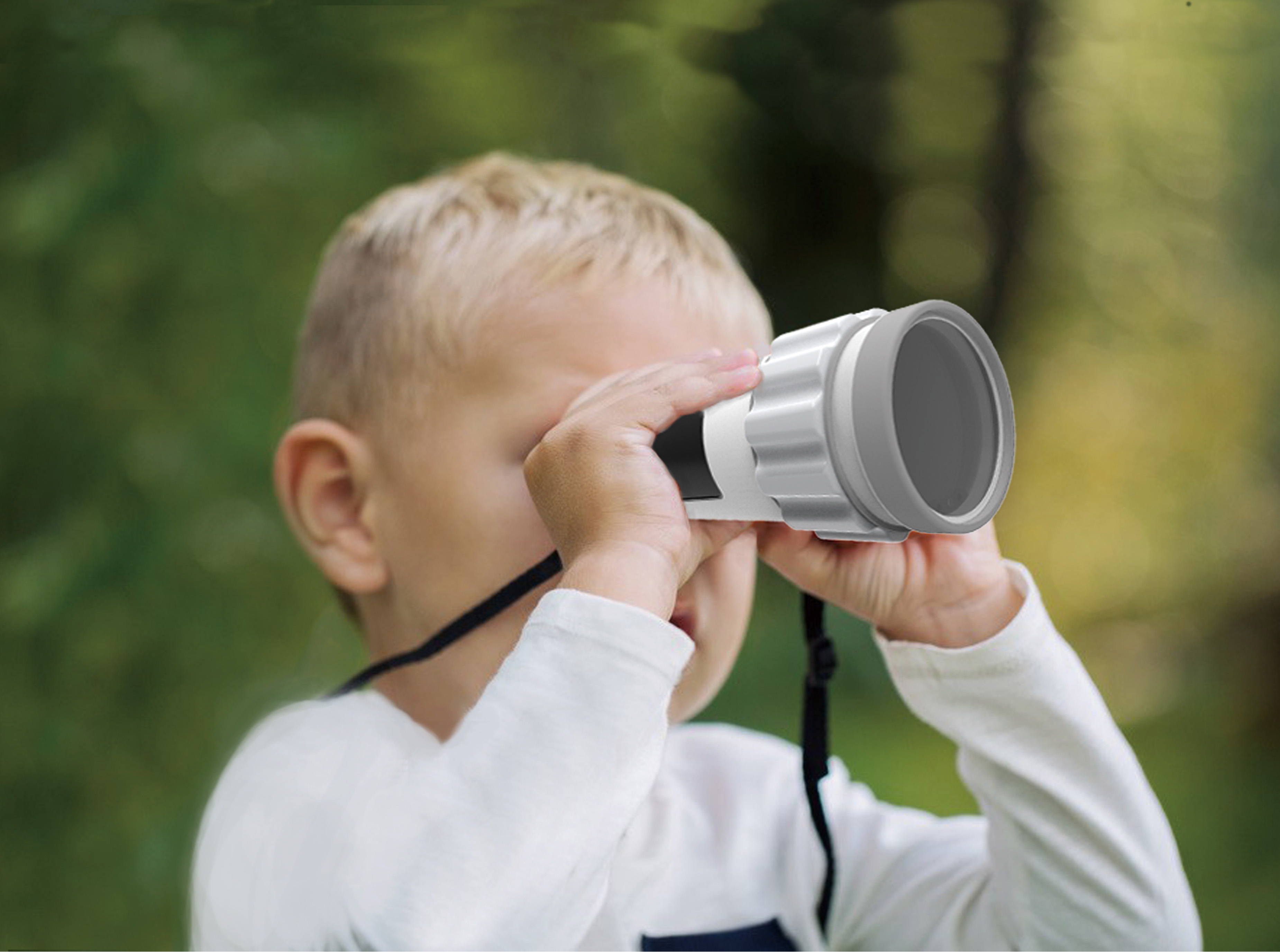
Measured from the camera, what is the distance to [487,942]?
1.43 ft

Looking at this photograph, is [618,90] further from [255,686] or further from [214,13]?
[255,686]

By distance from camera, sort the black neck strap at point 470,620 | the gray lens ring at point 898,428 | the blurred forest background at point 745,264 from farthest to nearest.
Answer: the blurred forest background at point 745,264 < the black neck strap at point 470,620 < the gray lens ring at point 898,428

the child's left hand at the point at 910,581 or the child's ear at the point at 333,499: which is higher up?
the child's ear at the point at 333,499

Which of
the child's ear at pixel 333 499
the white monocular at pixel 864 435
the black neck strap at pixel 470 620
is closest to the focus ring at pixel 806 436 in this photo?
the white monocular at pixel 864 435

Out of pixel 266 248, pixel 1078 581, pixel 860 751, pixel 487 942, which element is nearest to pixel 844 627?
pixel 860 751

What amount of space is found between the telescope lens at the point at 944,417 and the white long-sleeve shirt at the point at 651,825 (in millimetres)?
126

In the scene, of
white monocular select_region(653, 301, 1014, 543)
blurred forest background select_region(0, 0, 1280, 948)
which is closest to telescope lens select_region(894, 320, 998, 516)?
white monocular select_region(653, 301, 1014, 543)

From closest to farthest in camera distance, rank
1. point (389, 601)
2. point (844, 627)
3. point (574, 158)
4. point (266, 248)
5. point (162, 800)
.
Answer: point (389, 601)
point (162, 800)
point (266, 248)
point (574, 158)
point (844, 627)

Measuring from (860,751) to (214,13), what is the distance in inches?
52.9

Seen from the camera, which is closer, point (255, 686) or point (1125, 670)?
point (255, 686)

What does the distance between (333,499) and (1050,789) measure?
434 mm

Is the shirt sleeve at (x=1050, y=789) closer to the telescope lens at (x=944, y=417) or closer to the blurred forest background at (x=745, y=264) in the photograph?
the telescope lens at (x=944, y=417)

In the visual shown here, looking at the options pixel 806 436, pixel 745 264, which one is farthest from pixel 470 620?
pixel 745 264

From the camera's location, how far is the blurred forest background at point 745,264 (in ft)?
3.76
